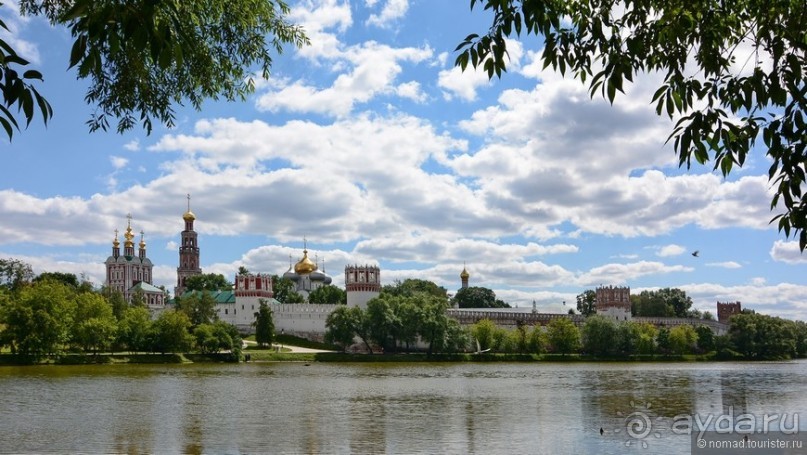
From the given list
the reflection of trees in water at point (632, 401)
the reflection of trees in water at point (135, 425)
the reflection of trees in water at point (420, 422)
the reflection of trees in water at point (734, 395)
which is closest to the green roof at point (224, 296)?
the reflection of trees in water at point (632, 401)

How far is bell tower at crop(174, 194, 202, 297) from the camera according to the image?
120 m

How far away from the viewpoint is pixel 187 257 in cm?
12006

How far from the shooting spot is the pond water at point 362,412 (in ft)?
58.0

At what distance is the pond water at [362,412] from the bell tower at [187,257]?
3124 inches

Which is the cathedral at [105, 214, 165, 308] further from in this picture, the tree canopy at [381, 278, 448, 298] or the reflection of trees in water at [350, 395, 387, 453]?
the reflection of trees in water at [350, 395, 387, 453]

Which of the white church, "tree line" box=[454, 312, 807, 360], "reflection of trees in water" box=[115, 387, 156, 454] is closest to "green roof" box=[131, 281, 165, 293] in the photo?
the white church

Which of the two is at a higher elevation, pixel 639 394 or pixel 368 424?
pixel 368 424

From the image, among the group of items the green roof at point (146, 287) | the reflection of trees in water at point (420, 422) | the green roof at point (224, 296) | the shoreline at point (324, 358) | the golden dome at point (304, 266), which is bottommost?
the shoreline at point (324, 358)

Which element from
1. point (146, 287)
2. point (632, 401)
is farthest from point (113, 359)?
point (146, 287)

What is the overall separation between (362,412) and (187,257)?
331ft

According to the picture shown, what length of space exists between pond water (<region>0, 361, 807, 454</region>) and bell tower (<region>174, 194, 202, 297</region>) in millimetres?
79351

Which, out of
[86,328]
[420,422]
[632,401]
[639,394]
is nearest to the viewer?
[420,422]

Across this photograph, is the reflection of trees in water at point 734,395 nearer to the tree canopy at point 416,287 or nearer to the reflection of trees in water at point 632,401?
the reflection of trees in water at point 632,401

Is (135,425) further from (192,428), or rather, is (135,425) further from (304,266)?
(304,266)
